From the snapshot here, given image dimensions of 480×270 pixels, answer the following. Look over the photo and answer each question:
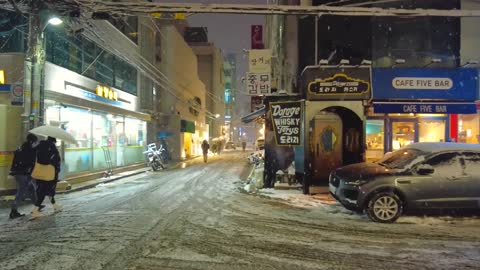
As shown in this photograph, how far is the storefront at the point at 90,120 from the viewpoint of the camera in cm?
1497

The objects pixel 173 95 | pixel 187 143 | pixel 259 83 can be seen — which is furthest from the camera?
pixel 187 143

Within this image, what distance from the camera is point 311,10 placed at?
1041 centimetres

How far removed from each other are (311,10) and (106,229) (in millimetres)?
7176

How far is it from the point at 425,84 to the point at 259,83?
19.2 ft

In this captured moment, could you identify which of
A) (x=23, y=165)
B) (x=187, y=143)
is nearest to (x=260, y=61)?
(x=23, y=165)

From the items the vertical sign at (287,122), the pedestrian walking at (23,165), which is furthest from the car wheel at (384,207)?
the pedestrian walking at (23,165)

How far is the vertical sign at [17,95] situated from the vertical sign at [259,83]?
24.3ft

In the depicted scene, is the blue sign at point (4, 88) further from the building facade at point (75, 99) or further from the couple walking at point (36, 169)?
the couple walking at point (36, 169)

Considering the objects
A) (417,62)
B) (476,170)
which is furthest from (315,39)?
(476,170)

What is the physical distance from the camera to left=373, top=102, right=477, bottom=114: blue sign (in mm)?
13703

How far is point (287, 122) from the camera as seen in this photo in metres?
13.6

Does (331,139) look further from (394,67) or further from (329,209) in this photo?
(329,209)

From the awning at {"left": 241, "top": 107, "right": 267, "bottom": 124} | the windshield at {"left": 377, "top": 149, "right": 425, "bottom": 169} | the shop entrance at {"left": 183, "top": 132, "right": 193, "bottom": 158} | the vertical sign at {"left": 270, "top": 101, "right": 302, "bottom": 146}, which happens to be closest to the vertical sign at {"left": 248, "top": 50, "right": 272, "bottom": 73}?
the vertical sign at {"left": 270, "top": 101, "right": 302, "bottom": 146}

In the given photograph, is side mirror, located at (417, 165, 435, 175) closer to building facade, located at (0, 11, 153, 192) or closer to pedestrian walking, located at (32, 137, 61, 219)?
pedestrian walking, located at (32, 137, 61, 219)
